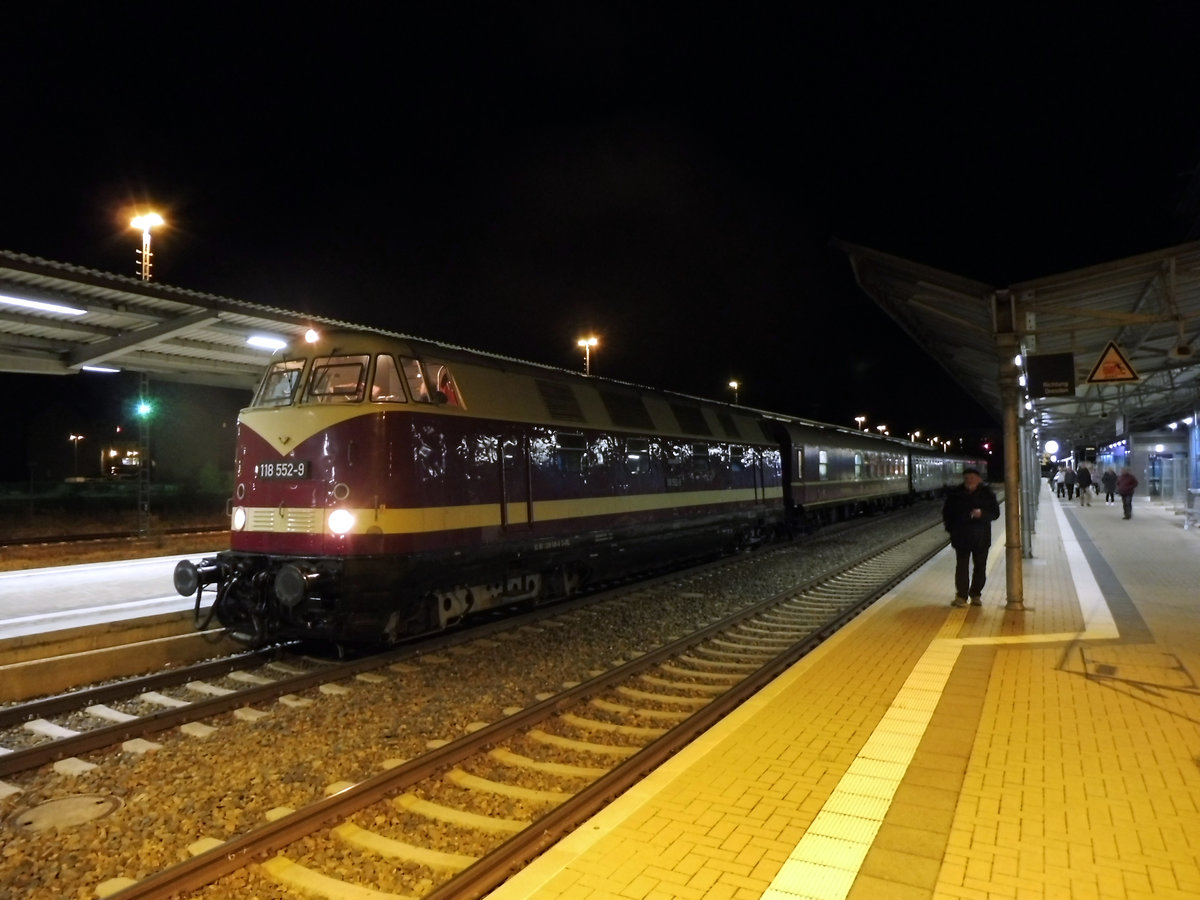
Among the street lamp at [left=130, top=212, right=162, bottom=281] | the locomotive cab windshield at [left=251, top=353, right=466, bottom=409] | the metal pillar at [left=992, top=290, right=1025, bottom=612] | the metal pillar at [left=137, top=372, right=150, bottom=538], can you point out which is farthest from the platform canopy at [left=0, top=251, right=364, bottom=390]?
the metal pillar at [left=992, top=290, right=1025, bottom=612]

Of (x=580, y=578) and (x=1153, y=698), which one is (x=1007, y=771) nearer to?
(x=1153, y=698)

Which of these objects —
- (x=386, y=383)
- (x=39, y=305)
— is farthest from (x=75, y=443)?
(x=386, y=383)

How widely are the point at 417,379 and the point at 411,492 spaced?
53.5 inches

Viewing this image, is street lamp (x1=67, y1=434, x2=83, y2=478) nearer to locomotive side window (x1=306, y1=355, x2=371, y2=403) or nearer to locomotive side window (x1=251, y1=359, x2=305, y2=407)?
locomotive side window (x1=251, y1=359, x2=305, y2=407)

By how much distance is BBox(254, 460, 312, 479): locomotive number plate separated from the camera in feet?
28.7

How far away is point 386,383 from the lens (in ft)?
29.3

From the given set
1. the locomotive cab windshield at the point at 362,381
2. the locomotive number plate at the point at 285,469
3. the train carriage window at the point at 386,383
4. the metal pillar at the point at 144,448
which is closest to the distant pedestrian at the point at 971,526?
the locomotive cab windshield at the point at 362,381

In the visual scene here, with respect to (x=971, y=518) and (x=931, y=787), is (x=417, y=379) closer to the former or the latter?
(x=931, y=787)

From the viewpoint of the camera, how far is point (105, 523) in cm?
2730

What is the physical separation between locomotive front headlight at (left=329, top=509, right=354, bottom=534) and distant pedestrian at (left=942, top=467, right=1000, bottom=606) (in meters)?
7.84

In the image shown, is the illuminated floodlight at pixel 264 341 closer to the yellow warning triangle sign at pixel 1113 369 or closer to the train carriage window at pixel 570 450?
the train carriage window at pixel 570 450

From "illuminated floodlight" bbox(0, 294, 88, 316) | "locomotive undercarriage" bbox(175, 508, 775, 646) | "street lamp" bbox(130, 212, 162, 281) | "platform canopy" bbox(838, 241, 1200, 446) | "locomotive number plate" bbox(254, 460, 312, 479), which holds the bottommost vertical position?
"locomotive undercarriage" bbox(175, 508, 775, 646)

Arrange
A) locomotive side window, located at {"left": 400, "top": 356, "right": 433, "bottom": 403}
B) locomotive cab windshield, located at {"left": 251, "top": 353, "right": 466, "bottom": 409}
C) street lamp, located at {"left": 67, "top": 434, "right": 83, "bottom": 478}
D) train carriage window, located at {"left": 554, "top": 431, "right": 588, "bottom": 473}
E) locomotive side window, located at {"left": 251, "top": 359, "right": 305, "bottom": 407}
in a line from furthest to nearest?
street lamp, located at {"left": 67, "top": 434, "right": 83, "bottom": 478} → train carriage window, located at {"left": 554, "top": 431, "right": 588, "bottom": 473} → locomotive side window, located at {"left": 251, "top": 359, "right": 305, "bottom": 407} → locomotive side window, located at {"left": 400, "top": 356, "right": 433, "bottom": 403} → locomotive cab windshield, located at {"left": 251, "top": 353, "right": 466, "bottom": 409}

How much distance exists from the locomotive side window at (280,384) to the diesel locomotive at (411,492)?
24 mm
